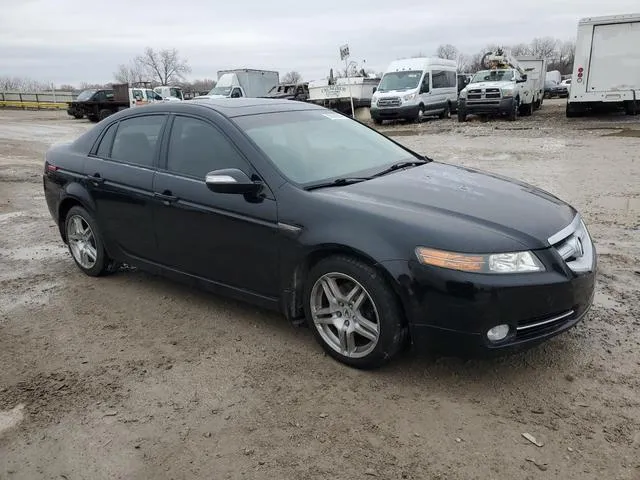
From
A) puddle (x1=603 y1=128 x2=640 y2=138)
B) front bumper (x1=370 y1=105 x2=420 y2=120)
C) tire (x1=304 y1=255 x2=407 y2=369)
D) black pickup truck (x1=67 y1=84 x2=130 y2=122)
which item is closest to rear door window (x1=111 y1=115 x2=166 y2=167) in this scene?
tire (x1=304 y1=255 x2=407 y2=369)

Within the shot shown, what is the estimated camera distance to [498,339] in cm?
303

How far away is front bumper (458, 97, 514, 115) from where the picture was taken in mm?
22000

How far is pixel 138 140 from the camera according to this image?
4.65 m

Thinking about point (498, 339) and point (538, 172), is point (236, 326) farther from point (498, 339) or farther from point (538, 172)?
point (538, 172)

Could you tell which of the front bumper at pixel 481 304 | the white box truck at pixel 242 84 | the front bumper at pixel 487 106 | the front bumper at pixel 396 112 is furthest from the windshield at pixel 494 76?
the front bumper at pixel 481 304

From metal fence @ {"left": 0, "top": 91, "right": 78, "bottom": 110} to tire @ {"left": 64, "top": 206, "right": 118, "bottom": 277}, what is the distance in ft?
140

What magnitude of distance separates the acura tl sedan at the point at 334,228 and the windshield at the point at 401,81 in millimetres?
19745

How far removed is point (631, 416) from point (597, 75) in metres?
18.9

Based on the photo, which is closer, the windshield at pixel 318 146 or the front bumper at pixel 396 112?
the windshield at pixel 318 146

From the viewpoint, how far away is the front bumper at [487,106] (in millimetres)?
22000

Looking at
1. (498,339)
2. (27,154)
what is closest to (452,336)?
(498,339)

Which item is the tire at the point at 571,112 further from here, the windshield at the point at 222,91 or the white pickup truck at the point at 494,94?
the windshield at the point at 222,91

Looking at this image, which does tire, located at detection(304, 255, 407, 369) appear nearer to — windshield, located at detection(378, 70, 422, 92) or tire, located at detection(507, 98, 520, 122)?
tire, located at detection(507, 98, 520, 122)

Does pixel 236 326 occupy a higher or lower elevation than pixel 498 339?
lower
